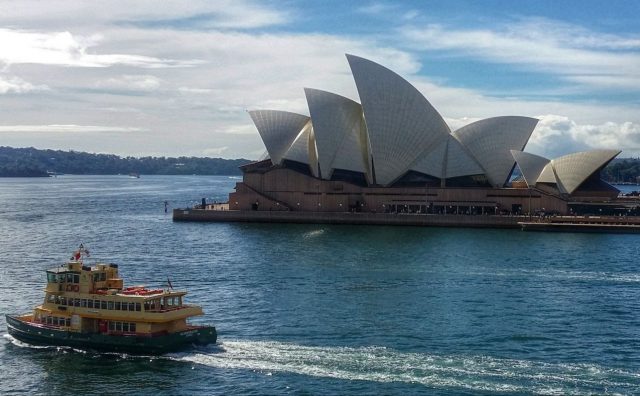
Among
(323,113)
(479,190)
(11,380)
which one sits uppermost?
(323,113)

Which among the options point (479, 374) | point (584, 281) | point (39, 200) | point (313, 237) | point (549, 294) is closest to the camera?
point (479, 374)

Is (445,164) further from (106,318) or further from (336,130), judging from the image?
(106,318)

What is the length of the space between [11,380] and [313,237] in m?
36.3

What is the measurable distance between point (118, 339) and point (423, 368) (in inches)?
374

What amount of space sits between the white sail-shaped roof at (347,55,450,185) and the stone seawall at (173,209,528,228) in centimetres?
556

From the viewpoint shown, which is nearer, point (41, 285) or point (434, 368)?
point (434, 368)

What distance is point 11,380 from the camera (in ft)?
79.3

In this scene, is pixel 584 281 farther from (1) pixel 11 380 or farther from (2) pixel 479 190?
(2) pixel 479 190

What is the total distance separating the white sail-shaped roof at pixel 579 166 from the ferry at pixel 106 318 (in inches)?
1938

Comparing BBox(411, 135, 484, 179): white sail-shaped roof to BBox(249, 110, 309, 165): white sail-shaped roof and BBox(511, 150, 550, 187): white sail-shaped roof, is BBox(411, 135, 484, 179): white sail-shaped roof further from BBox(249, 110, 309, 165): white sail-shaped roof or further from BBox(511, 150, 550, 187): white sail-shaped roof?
BBox(249, 110, 309, 165): white sail-shaped roof

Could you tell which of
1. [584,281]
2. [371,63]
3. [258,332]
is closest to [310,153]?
[371,63]

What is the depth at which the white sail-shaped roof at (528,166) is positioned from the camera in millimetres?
71562

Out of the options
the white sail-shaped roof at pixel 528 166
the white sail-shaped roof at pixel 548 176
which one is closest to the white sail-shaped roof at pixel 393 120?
the white sail-shaped roof at pixel 528 166

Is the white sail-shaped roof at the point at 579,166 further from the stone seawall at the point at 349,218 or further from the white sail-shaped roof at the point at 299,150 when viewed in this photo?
the white sail-shaped roof at the point at 299,150
